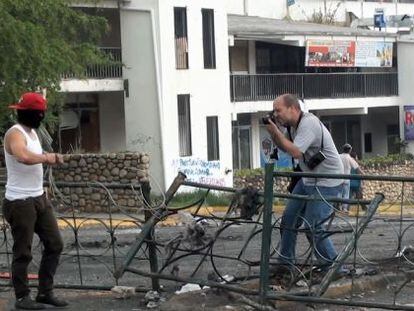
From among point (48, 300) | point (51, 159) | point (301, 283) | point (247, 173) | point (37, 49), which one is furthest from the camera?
point (247, 173)

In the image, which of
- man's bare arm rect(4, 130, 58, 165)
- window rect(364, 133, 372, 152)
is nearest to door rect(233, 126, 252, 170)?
window rect(364, 133, 372, 152)

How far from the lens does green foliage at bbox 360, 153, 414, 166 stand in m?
33.2

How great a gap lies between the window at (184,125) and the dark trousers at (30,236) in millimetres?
19455

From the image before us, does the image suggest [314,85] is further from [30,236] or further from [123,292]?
[30,236]

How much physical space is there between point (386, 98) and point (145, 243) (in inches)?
1170

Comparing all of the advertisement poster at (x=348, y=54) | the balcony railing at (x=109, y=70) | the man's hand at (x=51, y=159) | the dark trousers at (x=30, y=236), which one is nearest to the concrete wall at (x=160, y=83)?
the balcony railing at (x=109, y=70)

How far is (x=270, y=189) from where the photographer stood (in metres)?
6.78

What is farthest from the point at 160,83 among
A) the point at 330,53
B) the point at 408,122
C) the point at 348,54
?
the point at 408,122

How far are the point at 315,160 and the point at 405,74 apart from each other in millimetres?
29601

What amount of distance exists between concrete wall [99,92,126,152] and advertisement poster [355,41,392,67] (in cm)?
1109

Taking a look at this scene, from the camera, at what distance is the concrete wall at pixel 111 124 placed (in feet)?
92.9

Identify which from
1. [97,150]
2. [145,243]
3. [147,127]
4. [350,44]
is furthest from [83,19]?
[350,44]

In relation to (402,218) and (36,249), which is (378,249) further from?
(36,249)

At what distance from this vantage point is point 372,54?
35.2 meters
